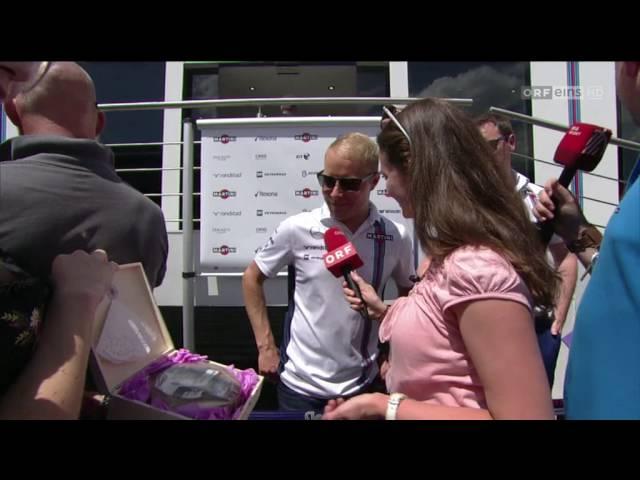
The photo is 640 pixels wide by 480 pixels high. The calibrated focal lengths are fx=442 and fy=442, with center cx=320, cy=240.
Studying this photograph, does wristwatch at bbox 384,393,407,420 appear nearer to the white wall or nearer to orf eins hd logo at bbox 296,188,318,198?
orf eins hd logo at bbox 296,188,318,198

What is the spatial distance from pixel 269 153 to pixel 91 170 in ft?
6.73

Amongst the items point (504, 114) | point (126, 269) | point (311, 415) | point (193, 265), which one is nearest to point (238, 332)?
point (193, 265)

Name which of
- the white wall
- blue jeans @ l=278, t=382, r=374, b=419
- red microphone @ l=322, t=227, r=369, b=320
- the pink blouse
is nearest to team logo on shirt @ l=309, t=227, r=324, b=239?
red microphone @ l=322, t=227, r=369, b=320

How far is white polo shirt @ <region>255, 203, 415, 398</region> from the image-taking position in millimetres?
2068

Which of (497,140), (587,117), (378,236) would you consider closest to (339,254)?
(378,236)

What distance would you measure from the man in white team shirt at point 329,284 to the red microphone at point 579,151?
787mm

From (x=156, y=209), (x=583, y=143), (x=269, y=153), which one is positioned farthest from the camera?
(x=269, y=153)

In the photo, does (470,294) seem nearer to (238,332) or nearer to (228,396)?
(228,396)

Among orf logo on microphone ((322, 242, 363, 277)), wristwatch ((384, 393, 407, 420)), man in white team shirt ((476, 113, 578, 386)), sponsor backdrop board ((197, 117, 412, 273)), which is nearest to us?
wristwatch ((384, 393, 407, 420))

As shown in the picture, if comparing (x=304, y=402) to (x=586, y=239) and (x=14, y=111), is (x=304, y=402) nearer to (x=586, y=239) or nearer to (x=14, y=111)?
(x=586, y=239)

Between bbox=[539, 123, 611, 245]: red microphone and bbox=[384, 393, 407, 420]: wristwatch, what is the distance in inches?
35.2

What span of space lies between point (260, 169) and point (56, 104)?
2.00 meters

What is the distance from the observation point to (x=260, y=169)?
310 centimetres

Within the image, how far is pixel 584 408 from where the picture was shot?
794mm
